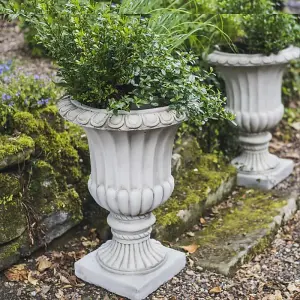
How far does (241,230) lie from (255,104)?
1062 millimetres

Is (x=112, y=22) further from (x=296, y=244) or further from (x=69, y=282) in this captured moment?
(x=296, y=244)

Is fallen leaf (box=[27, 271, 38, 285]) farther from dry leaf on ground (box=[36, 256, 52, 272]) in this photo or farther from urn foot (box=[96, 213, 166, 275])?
urn foot (box=[96, 213, 166, 275])

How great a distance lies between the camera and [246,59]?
4391 mm

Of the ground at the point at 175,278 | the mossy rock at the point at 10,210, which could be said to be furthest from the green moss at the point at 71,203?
the mossy rock at the point at 10,210

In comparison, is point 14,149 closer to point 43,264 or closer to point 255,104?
point 43,264

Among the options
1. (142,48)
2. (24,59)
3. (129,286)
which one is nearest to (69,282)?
(129,286)

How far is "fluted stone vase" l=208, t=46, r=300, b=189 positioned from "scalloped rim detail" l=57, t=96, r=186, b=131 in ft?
4.98

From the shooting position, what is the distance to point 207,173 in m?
4.54

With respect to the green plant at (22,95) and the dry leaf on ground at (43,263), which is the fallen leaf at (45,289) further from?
the green plant at (22,95)

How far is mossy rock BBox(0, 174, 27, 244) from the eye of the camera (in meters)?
3.49

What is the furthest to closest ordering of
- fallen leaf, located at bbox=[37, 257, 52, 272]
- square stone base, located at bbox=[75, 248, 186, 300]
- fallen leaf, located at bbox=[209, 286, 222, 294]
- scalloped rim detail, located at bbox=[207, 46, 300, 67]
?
1. scalloped rim detail, located at bbox=[207, 46, 300, 67]
2. fallen leaf, located at bbox=[37, 257, 52, 272]
3. fallen leaf, located at bbox=[209, 286, 222, 294]
4. square stone base, located at bbox=[75, 248, 186, 300]

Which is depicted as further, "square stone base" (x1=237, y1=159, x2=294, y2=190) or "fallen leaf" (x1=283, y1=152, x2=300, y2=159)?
"fallen leaf" (x1=283, y1=152, x2=300, y2=159)

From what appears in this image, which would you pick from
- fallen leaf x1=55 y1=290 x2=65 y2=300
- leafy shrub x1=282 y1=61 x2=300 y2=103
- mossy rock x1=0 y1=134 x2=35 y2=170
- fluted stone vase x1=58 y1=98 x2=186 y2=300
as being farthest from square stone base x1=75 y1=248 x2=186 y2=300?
leafy shrub x1=282 y1=61 x2=300 y2=103

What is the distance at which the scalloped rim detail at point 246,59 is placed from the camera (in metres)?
4.39
